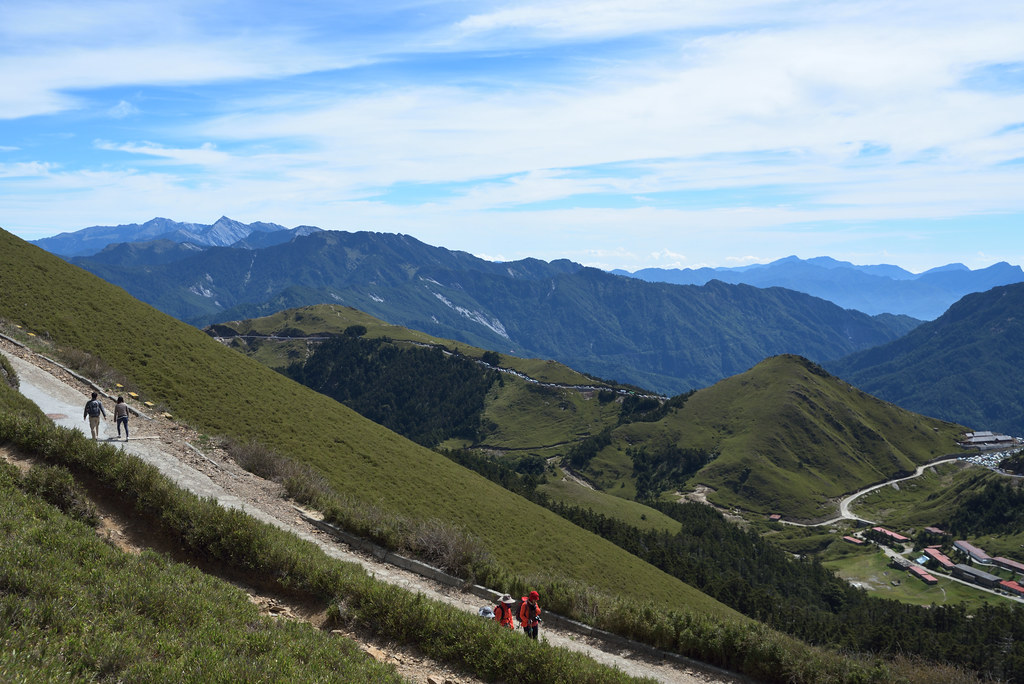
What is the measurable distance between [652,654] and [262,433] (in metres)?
32.8

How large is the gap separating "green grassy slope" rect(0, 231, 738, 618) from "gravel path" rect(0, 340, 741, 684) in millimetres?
6764

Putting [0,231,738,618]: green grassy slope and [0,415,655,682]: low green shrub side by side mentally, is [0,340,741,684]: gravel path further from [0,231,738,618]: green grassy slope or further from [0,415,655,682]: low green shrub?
[0,231,738,618]: green grassy slope

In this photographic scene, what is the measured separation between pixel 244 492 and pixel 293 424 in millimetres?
20581

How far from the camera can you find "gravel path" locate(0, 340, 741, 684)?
1723 centimetres

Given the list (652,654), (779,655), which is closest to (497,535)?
(652,654)

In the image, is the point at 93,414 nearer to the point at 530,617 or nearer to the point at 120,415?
the point at 120,415

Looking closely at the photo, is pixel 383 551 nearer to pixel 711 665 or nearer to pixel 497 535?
pixel 711 665

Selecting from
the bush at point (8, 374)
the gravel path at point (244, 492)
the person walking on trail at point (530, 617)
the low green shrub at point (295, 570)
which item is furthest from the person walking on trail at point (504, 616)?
the bush at point (8, 374)

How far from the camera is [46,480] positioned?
695 inches

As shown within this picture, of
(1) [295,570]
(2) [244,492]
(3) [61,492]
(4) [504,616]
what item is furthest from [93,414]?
(4) [504,616]

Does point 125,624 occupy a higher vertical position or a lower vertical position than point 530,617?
higher

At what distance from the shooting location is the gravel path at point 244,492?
1723 centimetres

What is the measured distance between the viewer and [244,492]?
28266 mm

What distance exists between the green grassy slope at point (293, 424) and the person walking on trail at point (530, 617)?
20.7 meters
